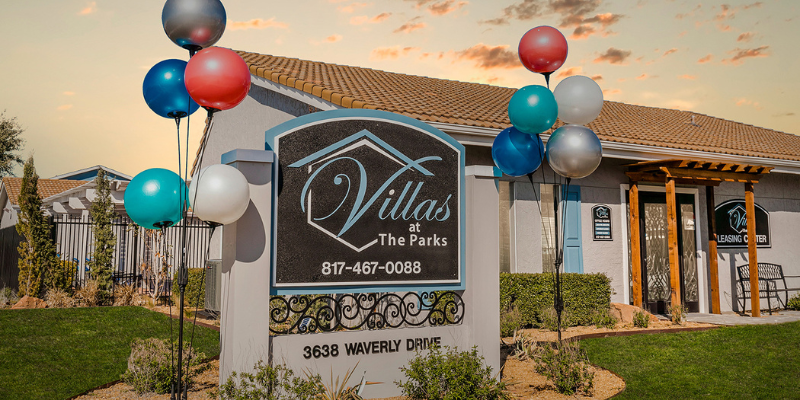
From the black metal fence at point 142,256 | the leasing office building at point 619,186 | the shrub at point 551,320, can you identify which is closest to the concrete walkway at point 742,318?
the leasing office building at point 619,186

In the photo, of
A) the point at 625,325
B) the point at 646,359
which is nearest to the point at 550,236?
the point at 625,325

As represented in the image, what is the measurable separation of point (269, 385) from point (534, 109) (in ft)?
11.3

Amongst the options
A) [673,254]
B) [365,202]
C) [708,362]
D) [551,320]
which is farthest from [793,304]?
[365,202]

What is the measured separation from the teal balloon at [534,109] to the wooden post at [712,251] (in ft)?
24.9

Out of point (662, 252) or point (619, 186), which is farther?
point (662, 252)

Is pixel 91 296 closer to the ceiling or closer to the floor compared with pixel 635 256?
closer to the floor

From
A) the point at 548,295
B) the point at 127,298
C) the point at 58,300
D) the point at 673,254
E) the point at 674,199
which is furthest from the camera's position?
the point at 127,298

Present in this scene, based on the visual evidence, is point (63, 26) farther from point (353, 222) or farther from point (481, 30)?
point (353, 222)

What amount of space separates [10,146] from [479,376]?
3478 centimetres

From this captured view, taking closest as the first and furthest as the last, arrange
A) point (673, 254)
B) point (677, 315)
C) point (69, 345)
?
point (69, 345)
point (677, 315)
point (673, 254)

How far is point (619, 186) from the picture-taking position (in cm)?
1078

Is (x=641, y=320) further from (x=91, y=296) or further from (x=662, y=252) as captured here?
(x=91, y=296)

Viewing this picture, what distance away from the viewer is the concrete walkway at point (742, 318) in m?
9.92

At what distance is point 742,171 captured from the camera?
1078 centimetres
